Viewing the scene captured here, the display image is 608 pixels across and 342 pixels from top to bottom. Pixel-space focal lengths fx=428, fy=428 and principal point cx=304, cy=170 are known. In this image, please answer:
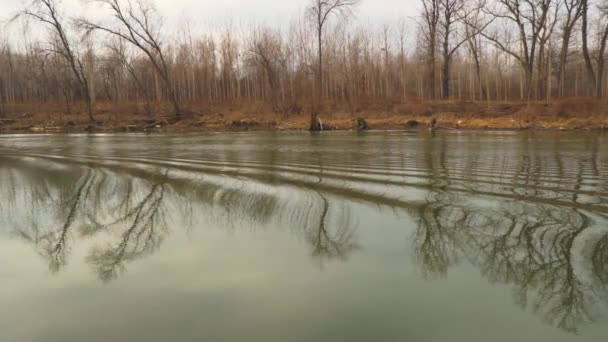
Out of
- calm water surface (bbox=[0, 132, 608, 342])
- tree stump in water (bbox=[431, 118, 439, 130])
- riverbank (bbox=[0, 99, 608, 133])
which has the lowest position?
calm water surface (bbox=[0, 132, 608, 342])

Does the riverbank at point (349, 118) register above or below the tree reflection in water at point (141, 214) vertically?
above

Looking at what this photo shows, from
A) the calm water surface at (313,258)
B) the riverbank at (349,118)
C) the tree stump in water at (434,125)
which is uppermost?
the riverbank at (349,118)

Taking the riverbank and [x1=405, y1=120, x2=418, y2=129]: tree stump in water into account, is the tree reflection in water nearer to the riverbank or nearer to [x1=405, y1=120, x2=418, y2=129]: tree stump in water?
the riverbank

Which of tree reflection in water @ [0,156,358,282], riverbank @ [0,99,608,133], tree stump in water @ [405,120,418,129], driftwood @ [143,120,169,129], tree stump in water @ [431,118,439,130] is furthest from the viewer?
driftwood @ [143,120,169,129]

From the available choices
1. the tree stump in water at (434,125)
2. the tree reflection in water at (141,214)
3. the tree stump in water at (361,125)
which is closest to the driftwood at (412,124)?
the tree stump in water at (434,125)

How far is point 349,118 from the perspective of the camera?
31312 mm

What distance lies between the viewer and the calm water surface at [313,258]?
3.23m

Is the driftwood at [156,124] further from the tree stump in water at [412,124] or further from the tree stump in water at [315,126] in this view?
the tree stump in water at [412,124]

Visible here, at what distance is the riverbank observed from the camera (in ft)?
81.0

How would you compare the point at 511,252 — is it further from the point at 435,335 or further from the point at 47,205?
the point at 47,205

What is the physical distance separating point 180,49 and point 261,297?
182 ft

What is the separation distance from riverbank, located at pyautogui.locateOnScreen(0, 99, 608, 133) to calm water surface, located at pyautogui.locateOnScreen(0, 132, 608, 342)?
1850 cm

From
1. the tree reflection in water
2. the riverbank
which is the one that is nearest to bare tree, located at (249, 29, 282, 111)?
the riverbank

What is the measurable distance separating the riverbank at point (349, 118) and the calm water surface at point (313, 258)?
18505mm
